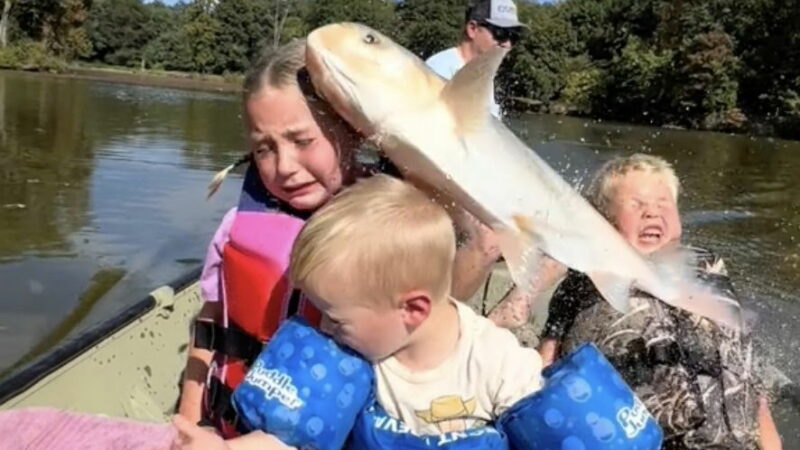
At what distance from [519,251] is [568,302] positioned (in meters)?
1.01

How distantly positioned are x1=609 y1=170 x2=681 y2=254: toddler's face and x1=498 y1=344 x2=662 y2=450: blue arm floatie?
1.04m

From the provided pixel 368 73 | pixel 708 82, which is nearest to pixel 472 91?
pixel 368 73

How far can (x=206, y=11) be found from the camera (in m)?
86.8

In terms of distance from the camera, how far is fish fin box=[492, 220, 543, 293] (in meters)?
2.52

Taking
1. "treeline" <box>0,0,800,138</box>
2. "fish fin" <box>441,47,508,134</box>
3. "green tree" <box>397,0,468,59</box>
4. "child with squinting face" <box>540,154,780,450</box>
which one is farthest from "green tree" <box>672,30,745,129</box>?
"fish fin" <box>441,47,508,134</box>

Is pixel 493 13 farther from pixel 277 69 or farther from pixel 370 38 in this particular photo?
pixel 370 38

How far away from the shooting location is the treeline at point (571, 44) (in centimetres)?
5484

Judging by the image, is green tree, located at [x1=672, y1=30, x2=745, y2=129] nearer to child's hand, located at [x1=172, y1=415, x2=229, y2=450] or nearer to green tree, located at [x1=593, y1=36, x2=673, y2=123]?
green tree, located at [x1=593, y1=36, x2=673, y2=123]

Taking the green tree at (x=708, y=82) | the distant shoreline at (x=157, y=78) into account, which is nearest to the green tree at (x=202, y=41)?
the distant shoreline at (x=157, y=78)

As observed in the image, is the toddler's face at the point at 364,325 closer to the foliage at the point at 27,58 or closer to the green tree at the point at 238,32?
the foliage at the point at 27,58

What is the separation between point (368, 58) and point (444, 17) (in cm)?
6619

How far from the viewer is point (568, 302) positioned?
347cm

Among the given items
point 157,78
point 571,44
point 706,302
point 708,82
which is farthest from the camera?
point 571,44

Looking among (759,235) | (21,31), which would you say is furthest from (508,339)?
(21,31)
